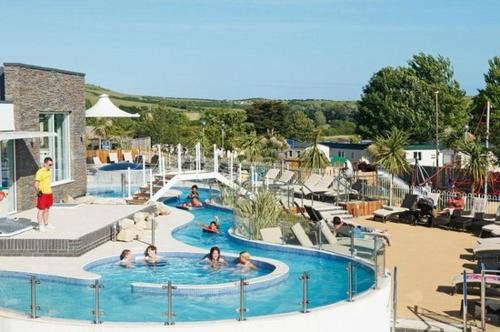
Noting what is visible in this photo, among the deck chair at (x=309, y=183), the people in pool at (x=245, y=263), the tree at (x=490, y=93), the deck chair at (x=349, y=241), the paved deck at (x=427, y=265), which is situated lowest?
the paved deck at (x=427, y=265)

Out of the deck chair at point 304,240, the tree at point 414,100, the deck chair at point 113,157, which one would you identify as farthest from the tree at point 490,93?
the deck chair at point 304,240

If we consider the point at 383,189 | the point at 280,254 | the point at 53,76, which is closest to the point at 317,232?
the point at 280,254

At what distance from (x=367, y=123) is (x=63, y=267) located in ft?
177

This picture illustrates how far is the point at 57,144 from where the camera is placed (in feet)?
69.2

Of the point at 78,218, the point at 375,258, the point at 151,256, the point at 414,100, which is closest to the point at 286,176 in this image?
the point at 78,218

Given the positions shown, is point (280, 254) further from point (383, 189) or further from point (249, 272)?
point (383, 189)

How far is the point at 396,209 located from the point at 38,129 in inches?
452

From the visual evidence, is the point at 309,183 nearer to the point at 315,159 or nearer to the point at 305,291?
the point at 315,159

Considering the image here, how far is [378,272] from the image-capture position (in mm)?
12273

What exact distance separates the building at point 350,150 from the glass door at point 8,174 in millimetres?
31865

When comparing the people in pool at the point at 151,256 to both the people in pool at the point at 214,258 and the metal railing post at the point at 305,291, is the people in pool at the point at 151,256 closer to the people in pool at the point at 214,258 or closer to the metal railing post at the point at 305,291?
the people in pool at the point at 214,258

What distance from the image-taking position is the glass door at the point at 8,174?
17.5m

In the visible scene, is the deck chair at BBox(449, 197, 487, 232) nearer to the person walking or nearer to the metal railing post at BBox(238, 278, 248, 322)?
the person walking

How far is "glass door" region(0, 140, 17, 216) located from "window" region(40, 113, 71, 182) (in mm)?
2045
